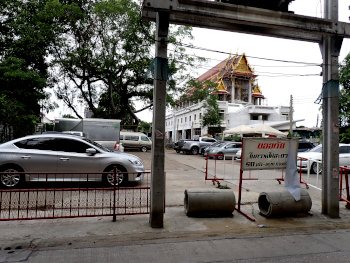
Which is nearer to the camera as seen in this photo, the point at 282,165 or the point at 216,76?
the point at 282,165

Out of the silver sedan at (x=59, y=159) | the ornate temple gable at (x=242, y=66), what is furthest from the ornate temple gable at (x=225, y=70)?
the silver sedan at (x=59, y=159)

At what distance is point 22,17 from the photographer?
23.0m

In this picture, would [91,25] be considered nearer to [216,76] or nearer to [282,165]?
[282,165]

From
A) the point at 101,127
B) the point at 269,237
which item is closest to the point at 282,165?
the point at 269,237

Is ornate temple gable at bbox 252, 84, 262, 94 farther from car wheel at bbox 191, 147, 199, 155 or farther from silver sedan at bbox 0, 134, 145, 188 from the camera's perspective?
silver sedan at bbox 0, 134, 145, 188

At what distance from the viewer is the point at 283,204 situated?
19.9 feet

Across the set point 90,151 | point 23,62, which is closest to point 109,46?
point 23,62

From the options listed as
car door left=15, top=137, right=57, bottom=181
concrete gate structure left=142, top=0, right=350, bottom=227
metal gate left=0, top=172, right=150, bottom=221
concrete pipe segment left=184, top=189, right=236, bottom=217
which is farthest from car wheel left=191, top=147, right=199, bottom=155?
concrete pipe segment left=184, top=189, right=236, bottom=217

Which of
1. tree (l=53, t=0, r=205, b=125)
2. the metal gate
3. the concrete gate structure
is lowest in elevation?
the metal gate

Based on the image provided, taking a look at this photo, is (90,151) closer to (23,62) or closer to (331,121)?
(331,121)

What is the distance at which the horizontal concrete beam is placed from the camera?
545cm

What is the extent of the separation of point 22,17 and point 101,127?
12.8 m

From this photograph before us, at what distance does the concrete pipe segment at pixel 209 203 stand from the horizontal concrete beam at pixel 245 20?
12.5 feet

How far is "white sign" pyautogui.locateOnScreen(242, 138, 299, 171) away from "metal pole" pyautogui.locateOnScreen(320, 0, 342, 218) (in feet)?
2.58
